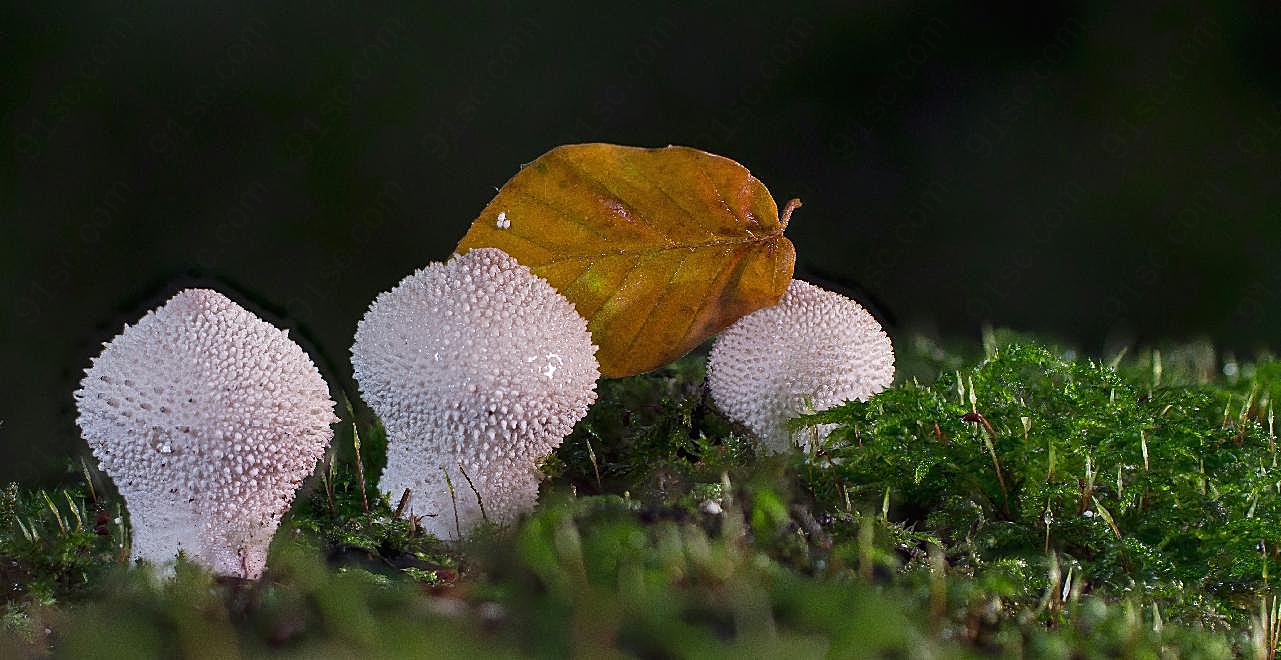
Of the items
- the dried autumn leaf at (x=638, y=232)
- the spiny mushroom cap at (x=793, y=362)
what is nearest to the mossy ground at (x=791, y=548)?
the spiny mushroom cap at (x=793, y=362)

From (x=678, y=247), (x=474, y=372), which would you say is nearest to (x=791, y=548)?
(x=474, y=372)

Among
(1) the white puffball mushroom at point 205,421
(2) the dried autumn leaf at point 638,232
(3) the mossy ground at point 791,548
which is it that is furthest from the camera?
(2) the dried autumn leaf at point 638,232

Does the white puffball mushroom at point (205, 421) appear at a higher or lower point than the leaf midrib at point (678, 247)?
lower

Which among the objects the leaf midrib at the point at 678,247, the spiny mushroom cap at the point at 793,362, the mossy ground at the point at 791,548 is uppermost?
the leaf midrib at the point at 678,247

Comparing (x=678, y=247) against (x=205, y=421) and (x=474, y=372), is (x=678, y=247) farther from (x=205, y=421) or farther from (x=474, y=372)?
(x=205, y=421)

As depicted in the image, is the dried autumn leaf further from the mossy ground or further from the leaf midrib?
the mossy ground

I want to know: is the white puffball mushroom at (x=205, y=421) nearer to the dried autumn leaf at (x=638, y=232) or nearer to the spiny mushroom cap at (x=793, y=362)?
the dried autumn leaf at (x=638, y=232)

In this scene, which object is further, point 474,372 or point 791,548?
point 474,372
